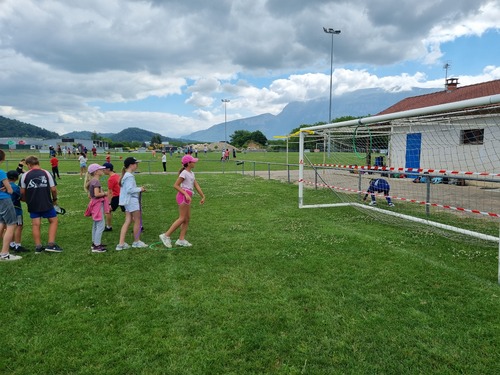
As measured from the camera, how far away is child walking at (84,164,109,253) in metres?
6.31

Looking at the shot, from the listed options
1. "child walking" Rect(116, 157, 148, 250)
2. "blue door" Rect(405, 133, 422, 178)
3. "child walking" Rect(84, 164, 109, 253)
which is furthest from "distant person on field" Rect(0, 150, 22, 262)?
"blue door" Rect(405, 133, 422, 178)

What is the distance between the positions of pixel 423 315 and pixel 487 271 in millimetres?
2105

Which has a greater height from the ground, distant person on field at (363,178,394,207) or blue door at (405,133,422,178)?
blue door at (405,133,422,178)

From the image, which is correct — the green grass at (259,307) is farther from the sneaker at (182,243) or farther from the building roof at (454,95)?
the building roof at (454,95)

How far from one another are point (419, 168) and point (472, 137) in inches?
234

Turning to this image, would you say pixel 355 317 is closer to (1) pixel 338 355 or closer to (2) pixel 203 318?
(1) pixel 338 355

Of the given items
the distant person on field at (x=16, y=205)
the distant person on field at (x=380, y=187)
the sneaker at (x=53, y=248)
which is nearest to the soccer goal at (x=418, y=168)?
the distant person on field at (x=380, y=187)

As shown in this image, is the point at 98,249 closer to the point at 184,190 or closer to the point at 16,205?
the point at 16,205

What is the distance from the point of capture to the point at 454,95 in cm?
1994

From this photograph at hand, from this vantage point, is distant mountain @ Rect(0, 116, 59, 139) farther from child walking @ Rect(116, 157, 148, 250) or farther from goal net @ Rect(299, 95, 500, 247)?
child walking @ Rect(116, 157, 148, 250)

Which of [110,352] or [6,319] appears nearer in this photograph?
[110,352]

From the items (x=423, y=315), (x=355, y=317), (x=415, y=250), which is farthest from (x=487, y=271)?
(x=355, y=317)

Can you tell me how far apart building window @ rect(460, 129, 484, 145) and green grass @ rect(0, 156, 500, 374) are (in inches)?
437

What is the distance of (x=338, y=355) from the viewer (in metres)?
3.26
